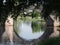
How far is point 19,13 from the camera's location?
6.00 meters

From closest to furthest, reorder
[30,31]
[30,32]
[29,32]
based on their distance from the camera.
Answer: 1. [29,32]
2. [30,32]
3. [30,31]

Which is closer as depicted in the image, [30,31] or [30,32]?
[30,32]

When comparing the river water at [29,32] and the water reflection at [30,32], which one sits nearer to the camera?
the river water at [29,32]

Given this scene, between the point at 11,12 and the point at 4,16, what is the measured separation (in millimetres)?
203

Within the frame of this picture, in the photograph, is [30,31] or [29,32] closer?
[29,32]

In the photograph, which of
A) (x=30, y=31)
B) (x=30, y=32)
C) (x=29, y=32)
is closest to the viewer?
(x=29, y=32)

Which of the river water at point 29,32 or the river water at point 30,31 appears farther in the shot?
the river water at point 30,31

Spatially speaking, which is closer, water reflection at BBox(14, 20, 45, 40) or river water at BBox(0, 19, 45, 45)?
river water at BBox(0, 19, 45, 45)

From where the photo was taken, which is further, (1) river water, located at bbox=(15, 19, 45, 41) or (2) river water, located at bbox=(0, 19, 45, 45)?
(1) river water, located at bbox=(15, 19, 45, 41)

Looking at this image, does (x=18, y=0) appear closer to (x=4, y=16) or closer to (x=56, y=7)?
(x=4, y=16)

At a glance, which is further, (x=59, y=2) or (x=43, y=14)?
(x=43, y=14)

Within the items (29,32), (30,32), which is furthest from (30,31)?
(29,32)

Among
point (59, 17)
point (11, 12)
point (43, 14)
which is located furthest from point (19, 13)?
point (59, 17)

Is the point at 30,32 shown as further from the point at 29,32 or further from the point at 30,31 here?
the point at 30,31
